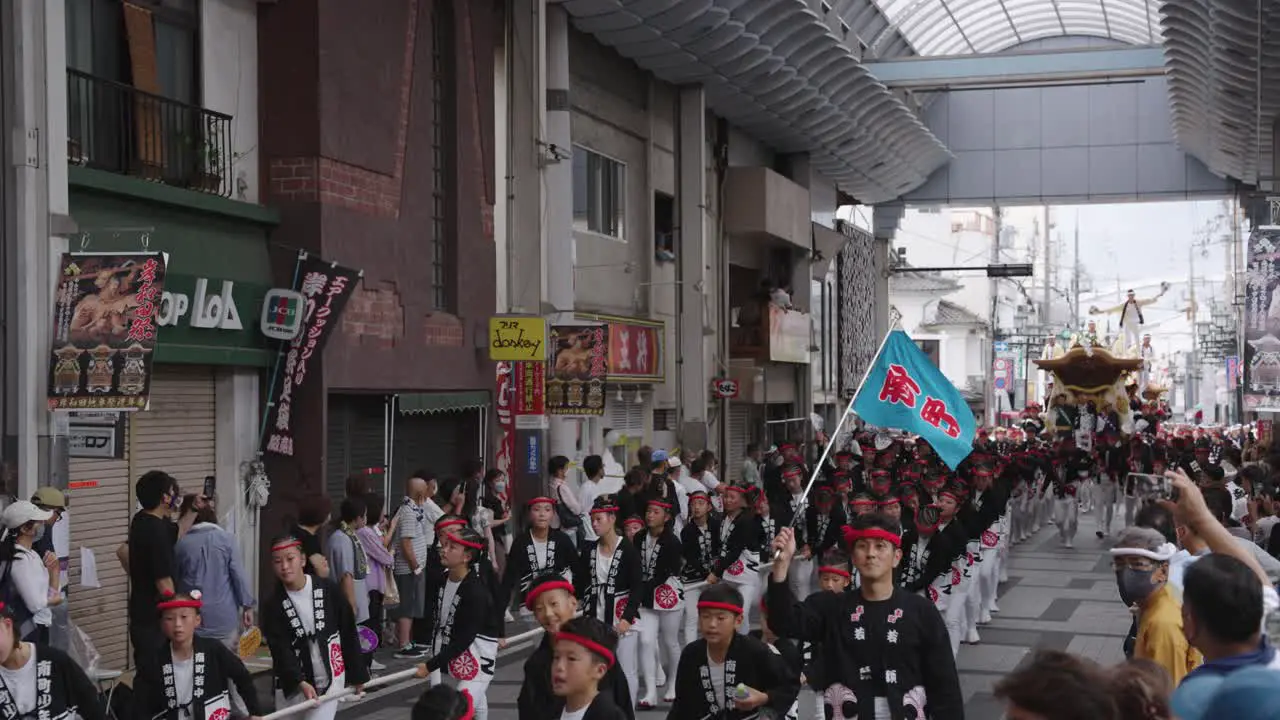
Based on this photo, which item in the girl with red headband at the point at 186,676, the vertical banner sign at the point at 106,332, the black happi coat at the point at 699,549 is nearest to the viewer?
the girl with red headband at the point at 186,676

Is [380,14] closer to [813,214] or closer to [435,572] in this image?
[435,572]

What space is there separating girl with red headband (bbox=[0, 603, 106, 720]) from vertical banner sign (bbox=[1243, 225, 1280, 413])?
816 inches

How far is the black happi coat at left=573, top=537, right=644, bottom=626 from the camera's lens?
1144 centimetres

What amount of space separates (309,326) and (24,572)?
6057 millimetres

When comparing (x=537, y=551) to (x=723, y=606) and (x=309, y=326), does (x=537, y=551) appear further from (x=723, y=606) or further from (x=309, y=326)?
(x=309, y=326)

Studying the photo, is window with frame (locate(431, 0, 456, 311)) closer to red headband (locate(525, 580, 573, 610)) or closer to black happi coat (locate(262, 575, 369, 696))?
black happi coat (locate(262, 575, 369, 696))

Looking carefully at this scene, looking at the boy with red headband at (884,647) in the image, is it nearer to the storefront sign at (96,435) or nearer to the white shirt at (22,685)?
the white shirt at (22,685)

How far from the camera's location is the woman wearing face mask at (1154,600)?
6.89m

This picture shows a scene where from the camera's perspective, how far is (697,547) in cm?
1385

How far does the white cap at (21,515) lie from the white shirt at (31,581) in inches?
6.4

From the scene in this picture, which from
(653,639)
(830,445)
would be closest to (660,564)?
(653,639)

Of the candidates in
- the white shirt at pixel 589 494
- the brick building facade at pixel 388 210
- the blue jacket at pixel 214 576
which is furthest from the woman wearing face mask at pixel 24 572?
the white shirt at pixel 589 494

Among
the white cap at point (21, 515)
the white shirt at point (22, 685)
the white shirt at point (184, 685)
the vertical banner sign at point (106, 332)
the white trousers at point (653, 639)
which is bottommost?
the white trousers at point (653, 639)

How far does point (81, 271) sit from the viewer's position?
12.5 m
